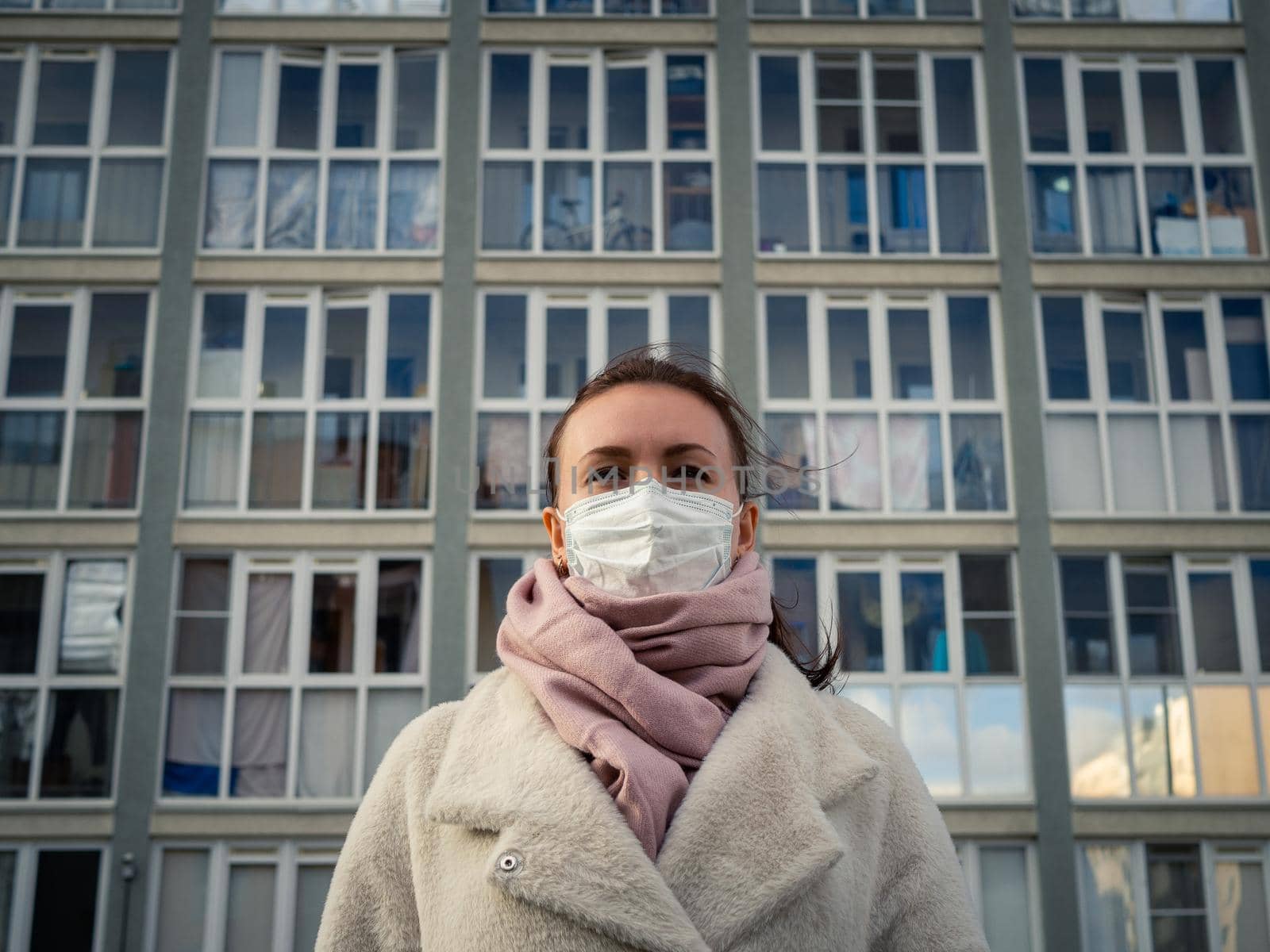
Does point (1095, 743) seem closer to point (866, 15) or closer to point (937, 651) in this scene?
point (937, 651)

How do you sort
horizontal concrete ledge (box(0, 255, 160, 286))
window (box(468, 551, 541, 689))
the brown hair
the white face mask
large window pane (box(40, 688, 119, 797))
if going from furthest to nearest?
horizontal concrete ledge (box(0, 255, 160, 286)) < window (box(468, 551, 541, 689)) < large window pane (box(40, 688, 119, 797)) < the brown hair < the white face mask

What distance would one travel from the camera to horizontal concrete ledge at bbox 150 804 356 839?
12625mm

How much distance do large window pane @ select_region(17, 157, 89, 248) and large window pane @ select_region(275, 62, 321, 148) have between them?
7.94ft

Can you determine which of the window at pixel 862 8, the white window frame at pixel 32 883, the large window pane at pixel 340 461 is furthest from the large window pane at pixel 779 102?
the white window frame at pixel 32 883

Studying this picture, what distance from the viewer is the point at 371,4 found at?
47.9 ft

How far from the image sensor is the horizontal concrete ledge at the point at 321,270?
13914 millimetres

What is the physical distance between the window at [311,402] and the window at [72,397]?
75 cm

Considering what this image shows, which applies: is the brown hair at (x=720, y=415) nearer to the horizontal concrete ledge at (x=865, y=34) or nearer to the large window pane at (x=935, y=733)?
the large window pane at (x=935, y=733)

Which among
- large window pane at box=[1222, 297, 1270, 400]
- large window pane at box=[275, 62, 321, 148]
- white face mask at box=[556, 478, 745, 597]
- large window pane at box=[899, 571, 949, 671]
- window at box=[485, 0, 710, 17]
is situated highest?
window at box=[485, 0, 710, 17]

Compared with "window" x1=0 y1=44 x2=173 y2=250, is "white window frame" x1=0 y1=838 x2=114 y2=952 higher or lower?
lower

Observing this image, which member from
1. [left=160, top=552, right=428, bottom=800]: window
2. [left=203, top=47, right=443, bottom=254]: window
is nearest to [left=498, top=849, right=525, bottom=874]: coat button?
[left=160, top=552, right=428, bottom=800]: window

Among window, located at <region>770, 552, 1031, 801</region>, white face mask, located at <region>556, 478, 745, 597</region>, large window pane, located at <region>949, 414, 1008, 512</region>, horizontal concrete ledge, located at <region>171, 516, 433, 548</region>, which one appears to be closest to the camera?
white face mask, located at <region>556, 478, 745, 597</region>

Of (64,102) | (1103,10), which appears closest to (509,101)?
(64,102)

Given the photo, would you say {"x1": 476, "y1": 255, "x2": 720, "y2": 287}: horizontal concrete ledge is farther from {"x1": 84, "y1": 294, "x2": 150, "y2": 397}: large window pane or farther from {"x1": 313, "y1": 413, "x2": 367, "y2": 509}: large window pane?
{"x1": 84, "y1": 294, "x2": 150, "y2": 397}: large window pane
